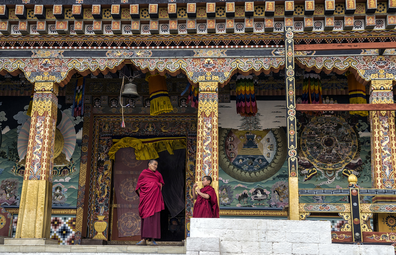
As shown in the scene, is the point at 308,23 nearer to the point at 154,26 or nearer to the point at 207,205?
the point at 154,26

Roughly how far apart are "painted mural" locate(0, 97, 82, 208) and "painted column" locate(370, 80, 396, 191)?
5761 mm

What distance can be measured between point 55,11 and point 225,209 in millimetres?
4862

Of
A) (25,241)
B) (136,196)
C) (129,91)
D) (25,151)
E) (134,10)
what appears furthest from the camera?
(136,196)

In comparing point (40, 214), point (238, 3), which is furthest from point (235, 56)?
point (40, 214)

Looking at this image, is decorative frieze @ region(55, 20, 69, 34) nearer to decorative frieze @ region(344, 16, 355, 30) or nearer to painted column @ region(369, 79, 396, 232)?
decorative frieze @ region(344, 16, 355, 30)

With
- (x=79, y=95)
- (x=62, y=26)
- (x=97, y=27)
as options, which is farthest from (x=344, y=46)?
(x=79, y=95)

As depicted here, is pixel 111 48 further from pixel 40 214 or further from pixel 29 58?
pixel 40 214

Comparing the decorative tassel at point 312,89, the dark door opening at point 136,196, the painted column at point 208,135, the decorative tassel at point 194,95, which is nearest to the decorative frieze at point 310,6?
the decorative tassel at point 312,89

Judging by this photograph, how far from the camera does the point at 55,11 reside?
8328 millimetres

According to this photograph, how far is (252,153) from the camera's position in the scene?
390 inches

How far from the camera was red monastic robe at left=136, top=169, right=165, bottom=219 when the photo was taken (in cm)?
754

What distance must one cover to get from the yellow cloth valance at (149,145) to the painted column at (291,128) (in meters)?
3.37

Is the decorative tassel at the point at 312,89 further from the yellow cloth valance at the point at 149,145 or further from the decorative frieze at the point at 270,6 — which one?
the yellow cloth valance at the point at 149,145

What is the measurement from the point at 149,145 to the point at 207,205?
336 cm
